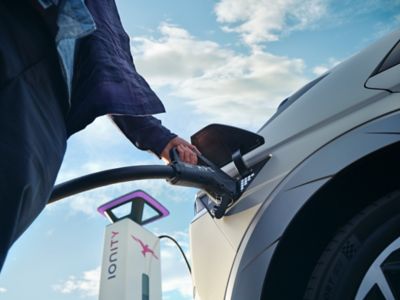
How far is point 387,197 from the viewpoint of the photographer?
1220 millimetres

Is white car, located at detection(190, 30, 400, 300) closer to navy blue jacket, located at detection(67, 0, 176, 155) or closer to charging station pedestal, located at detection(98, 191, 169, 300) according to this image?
navy blue jacket, located at detection(67, 0, 176, 155)

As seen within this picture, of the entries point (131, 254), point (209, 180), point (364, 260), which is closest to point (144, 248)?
point (131, 254)

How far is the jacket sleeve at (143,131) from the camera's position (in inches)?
51.5

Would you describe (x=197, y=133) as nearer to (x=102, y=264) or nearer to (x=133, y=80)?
(x=133, y=80)

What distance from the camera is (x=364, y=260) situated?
1.15 meters

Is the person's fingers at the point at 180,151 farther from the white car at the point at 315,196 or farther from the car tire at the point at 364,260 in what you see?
the car tire at the point at 364,260

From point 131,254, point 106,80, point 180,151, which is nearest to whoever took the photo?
point 106,80

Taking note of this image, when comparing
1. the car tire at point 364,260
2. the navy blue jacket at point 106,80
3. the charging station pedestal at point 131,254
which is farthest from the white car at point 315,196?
the charging station pedestal at point 131,254

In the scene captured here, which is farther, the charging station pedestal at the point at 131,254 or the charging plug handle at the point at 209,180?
the charging station pedestal at the point at 131,254

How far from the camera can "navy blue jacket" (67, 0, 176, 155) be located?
102 cm

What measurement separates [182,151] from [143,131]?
0.14m

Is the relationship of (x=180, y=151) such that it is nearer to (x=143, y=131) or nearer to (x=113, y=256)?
(x=143, y=131)

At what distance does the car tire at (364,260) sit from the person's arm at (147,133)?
1.74 ft

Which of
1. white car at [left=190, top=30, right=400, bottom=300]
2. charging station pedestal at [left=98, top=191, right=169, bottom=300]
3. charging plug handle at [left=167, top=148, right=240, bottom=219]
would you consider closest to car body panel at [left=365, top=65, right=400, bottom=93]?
white car at [left=190, top=30, right=400, bottom=300]
